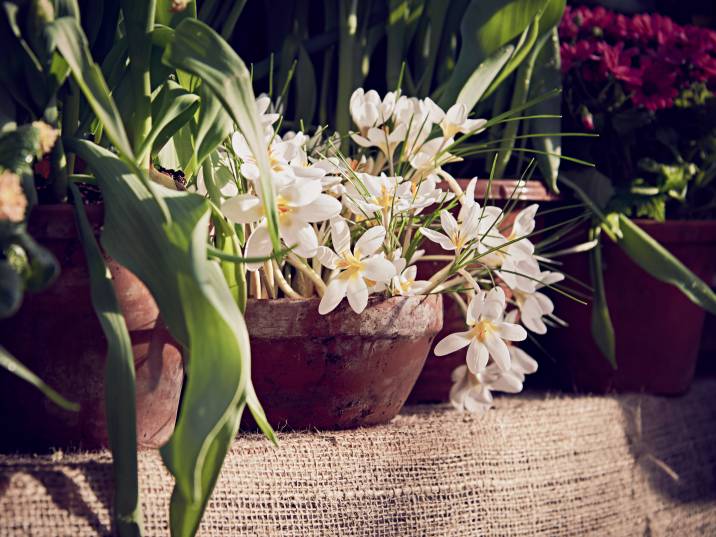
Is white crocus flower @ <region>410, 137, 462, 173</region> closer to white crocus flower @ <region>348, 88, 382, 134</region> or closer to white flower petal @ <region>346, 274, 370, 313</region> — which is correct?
white crocus flower @ <region>348, 88, 382, 134</region>

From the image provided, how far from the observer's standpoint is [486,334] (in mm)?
894

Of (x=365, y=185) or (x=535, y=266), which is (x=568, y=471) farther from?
(x=365, y=185)

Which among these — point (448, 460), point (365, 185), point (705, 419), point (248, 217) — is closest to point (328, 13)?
point (365, 185)

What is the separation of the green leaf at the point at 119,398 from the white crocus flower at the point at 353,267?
23 cm

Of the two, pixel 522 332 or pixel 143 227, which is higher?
pixel 143 227

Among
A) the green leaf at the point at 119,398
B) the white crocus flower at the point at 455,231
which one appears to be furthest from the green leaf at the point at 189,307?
the white crocus flower at the point at 455,231

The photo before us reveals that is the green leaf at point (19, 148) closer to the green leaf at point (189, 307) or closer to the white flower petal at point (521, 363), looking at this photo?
the green leaf at point (189, 307)

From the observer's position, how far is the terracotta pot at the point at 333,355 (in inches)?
34.2

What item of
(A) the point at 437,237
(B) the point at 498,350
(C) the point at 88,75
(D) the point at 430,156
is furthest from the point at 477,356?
(C) the point at 88,75

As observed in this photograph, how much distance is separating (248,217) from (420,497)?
384mm

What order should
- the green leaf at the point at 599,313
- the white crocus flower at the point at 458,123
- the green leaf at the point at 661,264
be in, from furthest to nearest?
the green leaf at the point at 599,313, the green leaf at the point at 661,264, the white crocus flower at the point at 458,123

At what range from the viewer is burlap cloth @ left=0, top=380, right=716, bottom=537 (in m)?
0.71

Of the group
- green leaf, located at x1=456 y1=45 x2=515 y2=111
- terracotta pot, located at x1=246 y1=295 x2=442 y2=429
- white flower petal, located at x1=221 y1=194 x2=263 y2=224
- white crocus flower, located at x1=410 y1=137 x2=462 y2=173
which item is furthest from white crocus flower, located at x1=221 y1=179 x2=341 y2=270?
green leaf, located at x1=456 y1=45 x2=515 y2=111

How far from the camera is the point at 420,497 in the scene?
904mm
